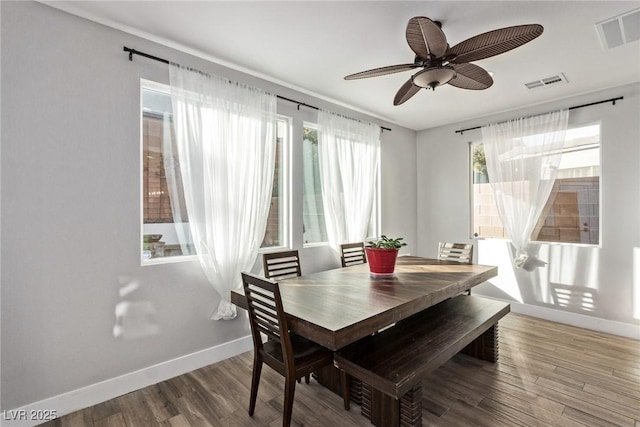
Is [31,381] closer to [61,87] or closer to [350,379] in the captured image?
[61,87]

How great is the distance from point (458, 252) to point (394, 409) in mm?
2160

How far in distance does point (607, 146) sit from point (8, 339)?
5.50 meters

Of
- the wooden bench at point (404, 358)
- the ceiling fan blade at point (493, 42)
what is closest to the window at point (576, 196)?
the wooden bench at point (404, 358)

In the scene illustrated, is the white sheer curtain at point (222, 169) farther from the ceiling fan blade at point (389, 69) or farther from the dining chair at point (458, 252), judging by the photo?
the dining chair at point (458, 252)

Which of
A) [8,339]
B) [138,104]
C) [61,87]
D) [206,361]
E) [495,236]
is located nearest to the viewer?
[8,339]

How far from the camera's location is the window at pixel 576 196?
3518mm

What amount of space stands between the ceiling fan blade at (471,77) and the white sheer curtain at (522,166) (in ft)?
6.51

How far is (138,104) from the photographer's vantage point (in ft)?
7.75

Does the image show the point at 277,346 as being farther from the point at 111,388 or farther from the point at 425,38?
the point at 425,38

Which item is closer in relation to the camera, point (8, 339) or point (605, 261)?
point (8, 339)

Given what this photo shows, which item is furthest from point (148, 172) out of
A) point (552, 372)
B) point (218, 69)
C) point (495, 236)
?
point (495, 236)

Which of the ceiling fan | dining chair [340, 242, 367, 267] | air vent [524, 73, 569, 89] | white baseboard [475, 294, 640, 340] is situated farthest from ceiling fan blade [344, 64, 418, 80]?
white baseboard [475, 294, 640, 340]

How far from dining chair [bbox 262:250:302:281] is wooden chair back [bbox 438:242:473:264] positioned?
5.83ft

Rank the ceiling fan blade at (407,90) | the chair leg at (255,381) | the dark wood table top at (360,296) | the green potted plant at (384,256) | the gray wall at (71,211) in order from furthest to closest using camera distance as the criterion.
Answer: the green potted plant at (384,256) → the ceiling fan blade at (407,90) → the chair leg at (255,381) → the gray wall at (71,211) → the dark wood table top at (360,296)
